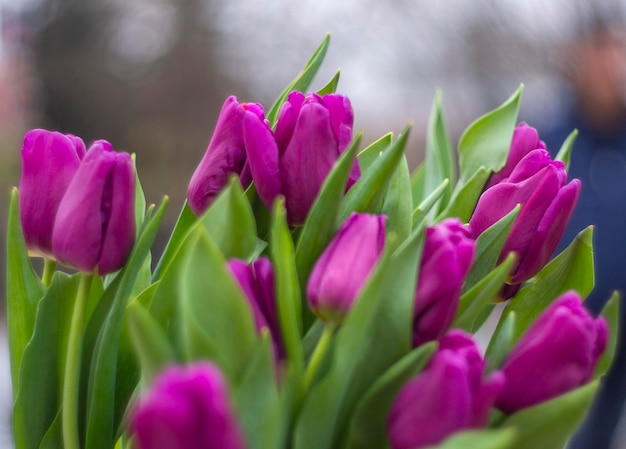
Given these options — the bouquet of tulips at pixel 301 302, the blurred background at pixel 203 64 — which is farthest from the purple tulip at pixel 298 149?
the blurred background at pixel 203 64

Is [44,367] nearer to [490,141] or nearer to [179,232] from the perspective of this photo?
[179,232]

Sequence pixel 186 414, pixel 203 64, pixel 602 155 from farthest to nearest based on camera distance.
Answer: pixel 203 64, pixel 602 155, pixel 186 414

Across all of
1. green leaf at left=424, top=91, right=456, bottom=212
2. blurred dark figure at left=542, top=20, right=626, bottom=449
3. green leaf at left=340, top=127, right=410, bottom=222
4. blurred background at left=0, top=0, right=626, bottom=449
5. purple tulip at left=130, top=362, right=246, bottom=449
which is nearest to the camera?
purple tulip at left=130, top=362, right=246, bottom=449

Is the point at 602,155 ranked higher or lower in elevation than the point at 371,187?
lower

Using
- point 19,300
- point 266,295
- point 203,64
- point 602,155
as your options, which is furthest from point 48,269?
point 203,64

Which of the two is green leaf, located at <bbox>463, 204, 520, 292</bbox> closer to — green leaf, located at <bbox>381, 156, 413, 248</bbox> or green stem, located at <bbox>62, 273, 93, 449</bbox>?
green leaf, located at <bbox>381, 156, 413, 248</bbox>

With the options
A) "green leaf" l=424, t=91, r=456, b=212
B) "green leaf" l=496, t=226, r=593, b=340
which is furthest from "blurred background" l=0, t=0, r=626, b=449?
"green leaf" l=496, t=226, r=593, b=340

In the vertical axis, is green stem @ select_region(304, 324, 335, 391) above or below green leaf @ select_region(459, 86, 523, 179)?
below
